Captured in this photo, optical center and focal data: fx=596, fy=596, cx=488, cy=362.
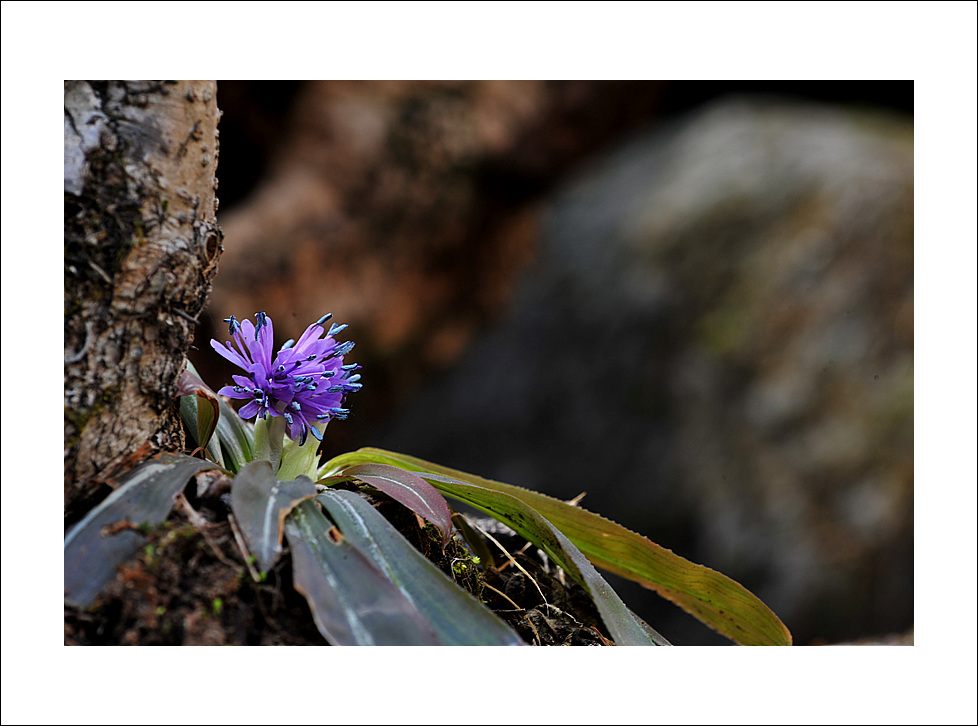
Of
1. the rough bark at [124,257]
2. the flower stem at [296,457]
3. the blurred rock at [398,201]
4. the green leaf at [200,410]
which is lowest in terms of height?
the flower stem at [296,457]

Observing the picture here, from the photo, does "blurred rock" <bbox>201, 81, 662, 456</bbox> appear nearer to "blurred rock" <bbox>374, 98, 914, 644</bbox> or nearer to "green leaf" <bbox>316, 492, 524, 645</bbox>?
"blurred rock" <bbox>374, 98, 914, 644</bbox>

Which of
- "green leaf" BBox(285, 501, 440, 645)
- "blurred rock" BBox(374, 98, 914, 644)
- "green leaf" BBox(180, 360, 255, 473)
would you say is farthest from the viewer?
"blurred rock" BBox(374, 98, 914, 644)

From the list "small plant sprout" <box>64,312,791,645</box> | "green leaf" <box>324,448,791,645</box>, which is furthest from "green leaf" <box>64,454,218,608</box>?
"green leaf" <box>324,448,791,645</box>

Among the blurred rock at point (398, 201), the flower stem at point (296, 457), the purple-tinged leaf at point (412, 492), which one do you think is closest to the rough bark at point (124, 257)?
the flower stem at point (296, 457)

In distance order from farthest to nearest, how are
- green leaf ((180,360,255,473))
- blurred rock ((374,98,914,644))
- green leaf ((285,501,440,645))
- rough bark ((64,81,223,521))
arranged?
blurred rock ((374,98,914,644)) → green leaf ((180,360,255,473)) → rough bark ((64,81,223,521)) → green leaf ((285,501,440,645))

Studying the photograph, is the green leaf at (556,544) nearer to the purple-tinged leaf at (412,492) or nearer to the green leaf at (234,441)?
the purple-tinged leaf at (412,492)
